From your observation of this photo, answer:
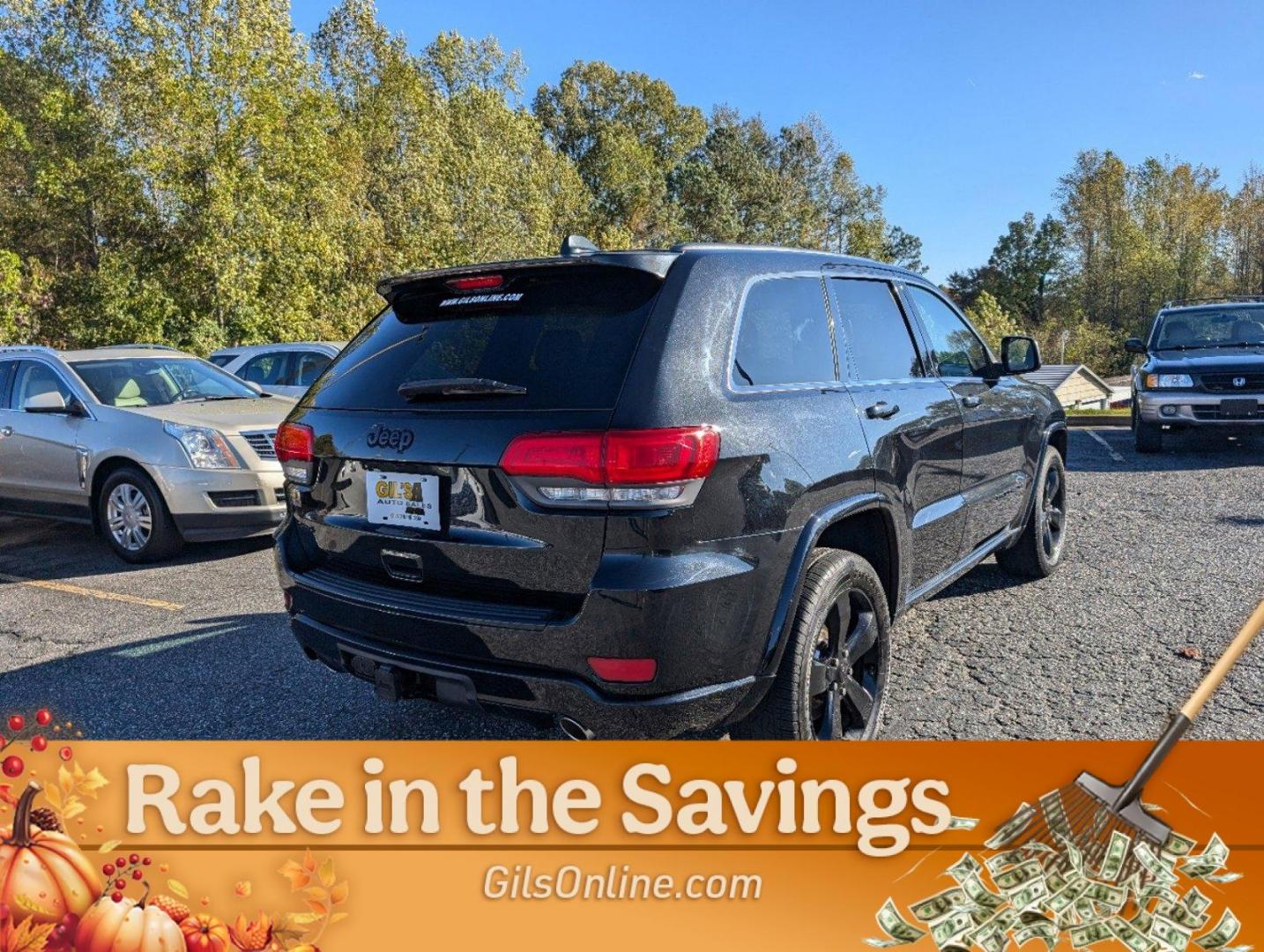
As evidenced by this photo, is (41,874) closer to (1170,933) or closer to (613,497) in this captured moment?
(613,497)

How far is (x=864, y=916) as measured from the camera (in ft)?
7.33

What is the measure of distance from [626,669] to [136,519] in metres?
5.55

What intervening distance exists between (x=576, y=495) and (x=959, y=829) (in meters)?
1.31

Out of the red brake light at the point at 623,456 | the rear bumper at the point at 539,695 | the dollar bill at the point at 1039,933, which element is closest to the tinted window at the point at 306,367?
the rear bumper at the point at 539,695

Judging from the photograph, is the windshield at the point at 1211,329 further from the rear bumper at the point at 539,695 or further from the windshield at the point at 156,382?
the rear bumper at the point at 539,695

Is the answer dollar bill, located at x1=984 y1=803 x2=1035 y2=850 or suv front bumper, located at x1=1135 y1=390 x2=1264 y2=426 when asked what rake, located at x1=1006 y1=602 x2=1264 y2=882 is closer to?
dollar bill, located at x1=984 y1=803 x2=1035 y2=850

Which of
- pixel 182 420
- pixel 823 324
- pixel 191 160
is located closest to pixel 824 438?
pixel 823 324

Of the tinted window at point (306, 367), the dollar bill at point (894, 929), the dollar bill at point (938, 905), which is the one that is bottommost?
the dollar bill at point (894, 929)

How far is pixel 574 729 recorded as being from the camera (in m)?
2.48

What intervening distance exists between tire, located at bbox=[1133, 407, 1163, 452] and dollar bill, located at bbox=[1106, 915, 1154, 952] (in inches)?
361

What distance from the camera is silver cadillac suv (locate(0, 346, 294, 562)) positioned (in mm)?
6496

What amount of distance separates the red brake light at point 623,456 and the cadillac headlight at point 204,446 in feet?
15.8

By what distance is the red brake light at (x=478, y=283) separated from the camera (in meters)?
2.91

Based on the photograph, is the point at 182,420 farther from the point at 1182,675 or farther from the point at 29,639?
the point at 1182,675
